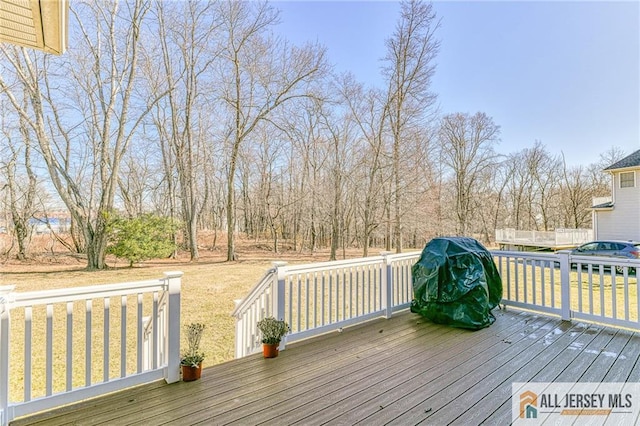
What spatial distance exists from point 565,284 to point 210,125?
500 inches

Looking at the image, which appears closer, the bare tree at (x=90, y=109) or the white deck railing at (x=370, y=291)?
the white deck railing at (x=370, y=291)

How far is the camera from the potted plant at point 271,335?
9.43 ft

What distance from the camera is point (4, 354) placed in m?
1.87

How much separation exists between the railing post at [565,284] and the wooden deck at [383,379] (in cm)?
22

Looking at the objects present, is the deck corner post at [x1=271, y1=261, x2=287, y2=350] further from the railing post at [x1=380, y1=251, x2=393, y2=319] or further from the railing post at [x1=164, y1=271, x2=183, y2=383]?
the railing post at [x1=380, y1=251, x2=393, y2=319]

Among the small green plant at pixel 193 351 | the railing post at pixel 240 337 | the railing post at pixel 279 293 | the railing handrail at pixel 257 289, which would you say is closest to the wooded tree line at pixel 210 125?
the railing post at pixel 240 337

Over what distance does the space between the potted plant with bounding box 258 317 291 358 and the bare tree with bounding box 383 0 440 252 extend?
8678 millimetres

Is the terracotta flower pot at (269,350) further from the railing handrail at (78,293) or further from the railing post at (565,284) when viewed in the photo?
the railing post at (565,284)

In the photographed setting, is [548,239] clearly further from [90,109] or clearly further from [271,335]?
[90,109]

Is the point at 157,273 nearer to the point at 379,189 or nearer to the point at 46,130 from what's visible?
the point at 46,130

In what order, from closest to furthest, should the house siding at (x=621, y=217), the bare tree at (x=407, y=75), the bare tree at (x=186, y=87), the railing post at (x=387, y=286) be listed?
the railing post at (x=387, y=286), the bare tree at (x=407, y=75), the bare tree at (x=186, y=87), the house siding at (x=621, y=217)

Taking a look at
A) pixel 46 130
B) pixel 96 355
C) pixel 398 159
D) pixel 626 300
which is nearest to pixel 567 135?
pixel 398 159

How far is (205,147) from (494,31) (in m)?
10.7

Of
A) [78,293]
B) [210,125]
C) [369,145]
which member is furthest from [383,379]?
[210,125]
